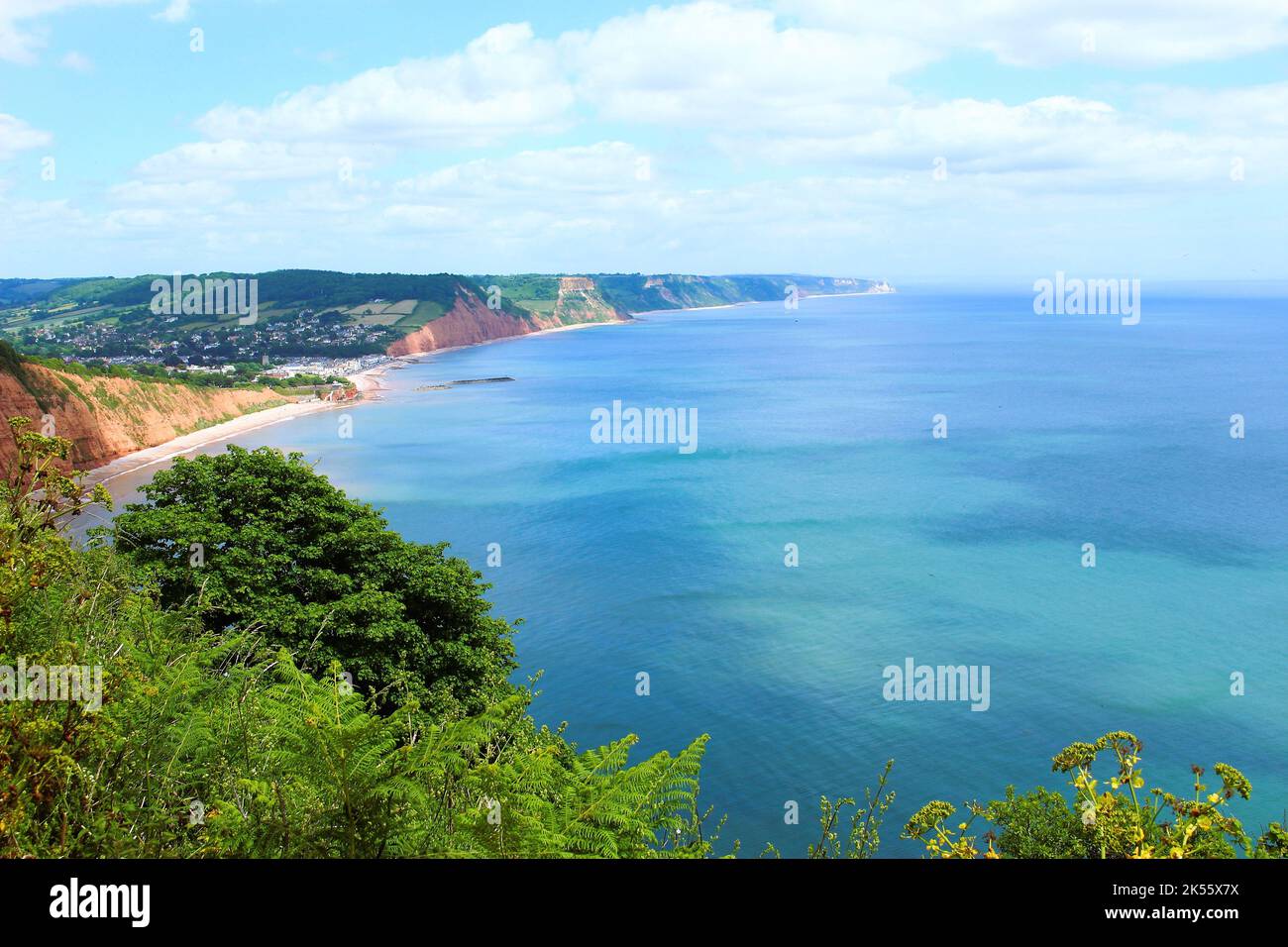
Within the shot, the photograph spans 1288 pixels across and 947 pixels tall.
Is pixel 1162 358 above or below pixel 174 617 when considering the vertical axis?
above

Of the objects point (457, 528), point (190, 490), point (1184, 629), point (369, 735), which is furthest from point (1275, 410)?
point (369, 735)

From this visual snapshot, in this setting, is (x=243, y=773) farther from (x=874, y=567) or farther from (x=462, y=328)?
(x=462, y=328)

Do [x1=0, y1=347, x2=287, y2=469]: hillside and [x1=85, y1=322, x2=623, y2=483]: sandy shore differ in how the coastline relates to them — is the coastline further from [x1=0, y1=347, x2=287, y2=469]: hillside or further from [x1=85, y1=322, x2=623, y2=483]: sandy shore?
[x1=0, y1=347, x2=287, y2=469]: hillside

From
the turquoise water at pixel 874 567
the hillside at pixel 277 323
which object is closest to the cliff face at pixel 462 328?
the hillside at pixel 277 323

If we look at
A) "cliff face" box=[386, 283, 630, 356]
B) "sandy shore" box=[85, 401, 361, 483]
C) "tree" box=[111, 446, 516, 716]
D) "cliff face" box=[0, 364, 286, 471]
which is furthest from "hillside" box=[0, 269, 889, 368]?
"tree" box=[111, 446, 516, 716]

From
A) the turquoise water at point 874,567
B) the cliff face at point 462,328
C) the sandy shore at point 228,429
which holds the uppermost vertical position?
the cliff face at point 462,328

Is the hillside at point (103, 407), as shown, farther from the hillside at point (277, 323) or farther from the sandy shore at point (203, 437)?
the hillside at point (277, 323)

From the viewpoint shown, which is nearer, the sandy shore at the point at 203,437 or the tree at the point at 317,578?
the tree at the point at 317,578

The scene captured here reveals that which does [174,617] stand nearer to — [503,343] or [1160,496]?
[1160,496]
